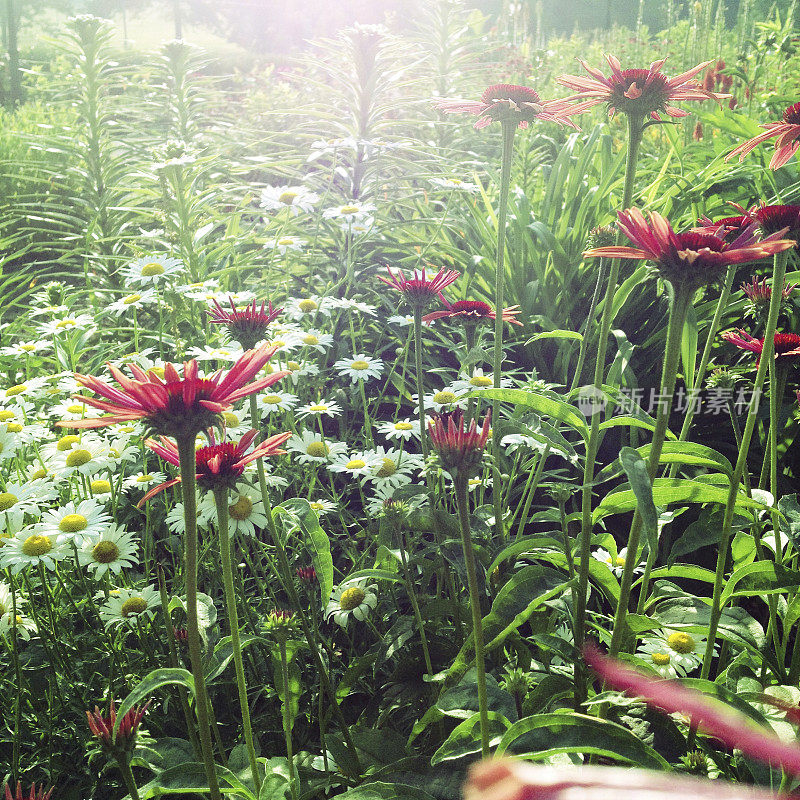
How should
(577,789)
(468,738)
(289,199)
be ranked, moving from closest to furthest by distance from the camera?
1. (577,789)
2. (468,738)
3. (289,199)

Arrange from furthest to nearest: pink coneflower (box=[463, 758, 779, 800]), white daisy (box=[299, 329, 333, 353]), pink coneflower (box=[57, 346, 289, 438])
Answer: white daisy (box=[299, 329, 333, 353])
pink coneflower (box=[57, 346, 289, 438])
pink coneflower (box=[463, 758, 779, 800])

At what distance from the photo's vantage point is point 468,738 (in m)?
0.70

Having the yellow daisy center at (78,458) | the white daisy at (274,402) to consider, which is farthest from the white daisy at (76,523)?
the white daisy at (274,402)

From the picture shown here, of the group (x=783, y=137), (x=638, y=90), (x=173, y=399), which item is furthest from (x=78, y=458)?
(x=783, y=137)

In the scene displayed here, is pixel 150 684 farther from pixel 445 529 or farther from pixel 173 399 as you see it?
pixel 445 529

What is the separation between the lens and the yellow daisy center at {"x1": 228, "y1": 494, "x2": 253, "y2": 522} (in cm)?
97

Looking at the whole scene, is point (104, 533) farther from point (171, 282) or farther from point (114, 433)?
point (171, 282)

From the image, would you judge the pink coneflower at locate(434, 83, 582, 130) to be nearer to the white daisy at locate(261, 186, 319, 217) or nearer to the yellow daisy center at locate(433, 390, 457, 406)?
the yellow daisy center at locate(433, 390, 457, 406)

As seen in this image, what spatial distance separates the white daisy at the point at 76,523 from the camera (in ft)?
3.32

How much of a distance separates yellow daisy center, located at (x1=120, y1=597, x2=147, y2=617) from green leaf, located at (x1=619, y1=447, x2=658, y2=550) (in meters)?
0.71

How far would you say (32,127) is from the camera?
4.25 m

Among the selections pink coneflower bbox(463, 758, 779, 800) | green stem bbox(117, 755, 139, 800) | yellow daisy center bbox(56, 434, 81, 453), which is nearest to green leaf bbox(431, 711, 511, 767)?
green stem bbox(117, 755, 139, 800)

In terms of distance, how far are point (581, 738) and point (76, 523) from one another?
2.55ft

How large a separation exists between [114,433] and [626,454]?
0.95 metres
